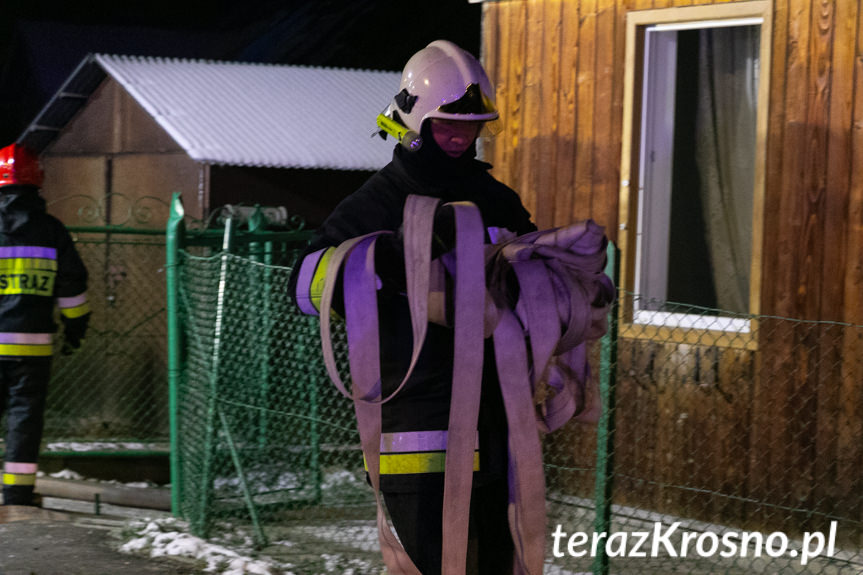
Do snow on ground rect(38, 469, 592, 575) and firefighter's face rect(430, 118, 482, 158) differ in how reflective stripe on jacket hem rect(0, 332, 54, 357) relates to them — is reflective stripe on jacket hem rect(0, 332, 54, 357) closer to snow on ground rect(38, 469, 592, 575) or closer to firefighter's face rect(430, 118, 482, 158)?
snow on ground rect(38, 469, 592, 575)

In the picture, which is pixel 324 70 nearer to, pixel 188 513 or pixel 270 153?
pixel 270 153

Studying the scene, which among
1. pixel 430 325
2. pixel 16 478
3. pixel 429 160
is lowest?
pixel 16 478

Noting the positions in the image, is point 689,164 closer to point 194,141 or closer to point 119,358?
point 194,141

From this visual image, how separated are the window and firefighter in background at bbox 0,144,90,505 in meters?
3.46

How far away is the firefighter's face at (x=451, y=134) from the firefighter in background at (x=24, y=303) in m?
4.20

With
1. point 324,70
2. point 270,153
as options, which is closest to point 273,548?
point 270,153

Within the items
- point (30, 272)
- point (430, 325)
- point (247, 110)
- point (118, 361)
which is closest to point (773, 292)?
point (430, 325)

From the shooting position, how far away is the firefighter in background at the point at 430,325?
121 inches

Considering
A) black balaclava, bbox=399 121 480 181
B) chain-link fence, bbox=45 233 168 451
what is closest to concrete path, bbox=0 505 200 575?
chain-link fence, bbox=45 233 168 451

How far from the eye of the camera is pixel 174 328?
20.5 ft

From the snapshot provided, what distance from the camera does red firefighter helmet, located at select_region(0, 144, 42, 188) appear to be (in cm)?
664


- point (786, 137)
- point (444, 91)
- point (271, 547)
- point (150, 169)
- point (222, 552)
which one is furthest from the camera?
point (150, 169)

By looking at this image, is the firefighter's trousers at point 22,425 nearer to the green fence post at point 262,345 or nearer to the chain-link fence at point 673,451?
the chain-link fence at point 673,451

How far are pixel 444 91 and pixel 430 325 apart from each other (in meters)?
0.67
